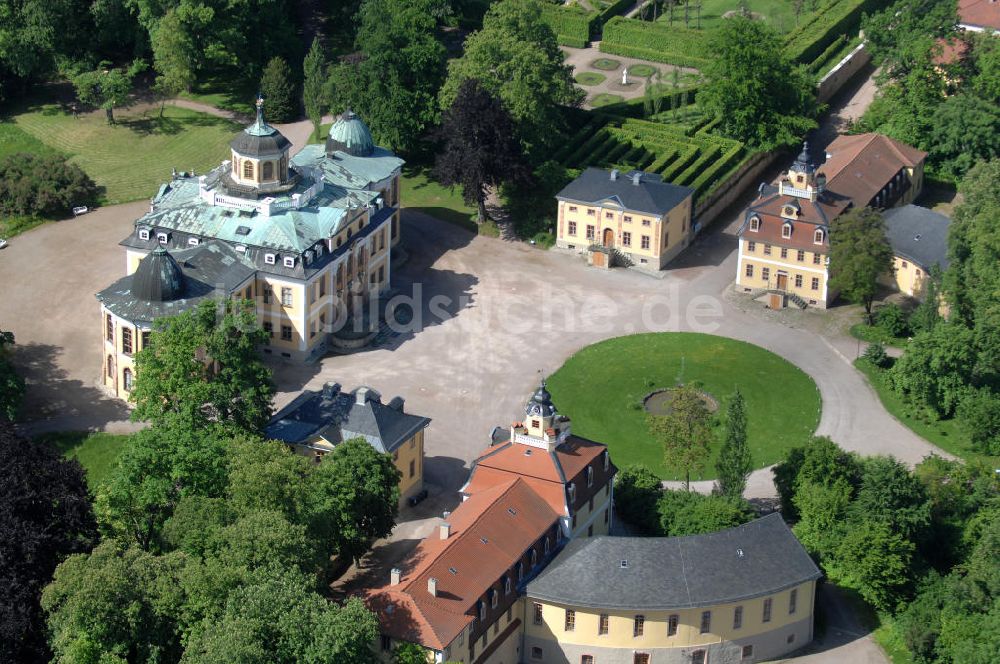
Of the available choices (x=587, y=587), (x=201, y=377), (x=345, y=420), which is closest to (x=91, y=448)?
(x=201, y=377)

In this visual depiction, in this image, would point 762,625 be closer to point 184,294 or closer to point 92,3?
point 184,294

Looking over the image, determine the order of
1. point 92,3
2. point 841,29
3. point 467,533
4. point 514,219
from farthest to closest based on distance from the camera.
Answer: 1. point 841,29
2. point 92,3
3. point 514,219
4. point 467,533

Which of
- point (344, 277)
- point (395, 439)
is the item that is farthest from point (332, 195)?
point (395, 439)

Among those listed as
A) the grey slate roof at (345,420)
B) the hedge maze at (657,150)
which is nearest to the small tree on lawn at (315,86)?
the hedge maze at (657,150)

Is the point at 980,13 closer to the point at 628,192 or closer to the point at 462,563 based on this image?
the point at 628,192

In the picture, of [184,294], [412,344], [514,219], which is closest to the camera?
[184,294]

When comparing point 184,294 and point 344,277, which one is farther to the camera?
point 344,277
